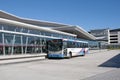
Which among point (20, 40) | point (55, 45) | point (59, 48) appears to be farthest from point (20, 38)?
point (59, 48)

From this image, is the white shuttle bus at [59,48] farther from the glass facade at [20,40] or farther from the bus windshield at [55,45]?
the glass facade at [20,40]

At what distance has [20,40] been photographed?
3166 cm

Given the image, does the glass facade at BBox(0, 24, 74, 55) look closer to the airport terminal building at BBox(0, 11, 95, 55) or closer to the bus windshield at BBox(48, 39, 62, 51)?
the airport terminal building at BBox(0, 11, 95, 55)

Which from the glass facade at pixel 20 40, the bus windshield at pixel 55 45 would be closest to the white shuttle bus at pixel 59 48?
the bus windshield at pixel 55 45

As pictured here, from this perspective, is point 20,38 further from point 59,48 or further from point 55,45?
point 59,48

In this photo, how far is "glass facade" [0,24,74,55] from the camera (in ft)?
92.5

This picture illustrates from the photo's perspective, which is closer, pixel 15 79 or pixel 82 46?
pixel 15 79

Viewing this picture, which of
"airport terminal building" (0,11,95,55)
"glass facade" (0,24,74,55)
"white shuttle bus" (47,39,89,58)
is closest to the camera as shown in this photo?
"white shuttle bus" (47,39,89,58)

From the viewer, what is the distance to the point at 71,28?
56562 mm

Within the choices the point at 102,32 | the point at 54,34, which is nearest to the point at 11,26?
the point at 54,34

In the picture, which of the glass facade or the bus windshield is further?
the glass facade


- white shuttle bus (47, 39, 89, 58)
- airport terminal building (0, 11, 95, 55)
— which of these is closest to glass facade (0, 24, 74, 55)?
airport terminal building (0, 11, 95, 55)

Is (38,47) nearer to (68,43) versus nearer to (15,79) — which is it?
(68,43)

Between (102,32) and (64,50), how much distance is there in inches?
4557
